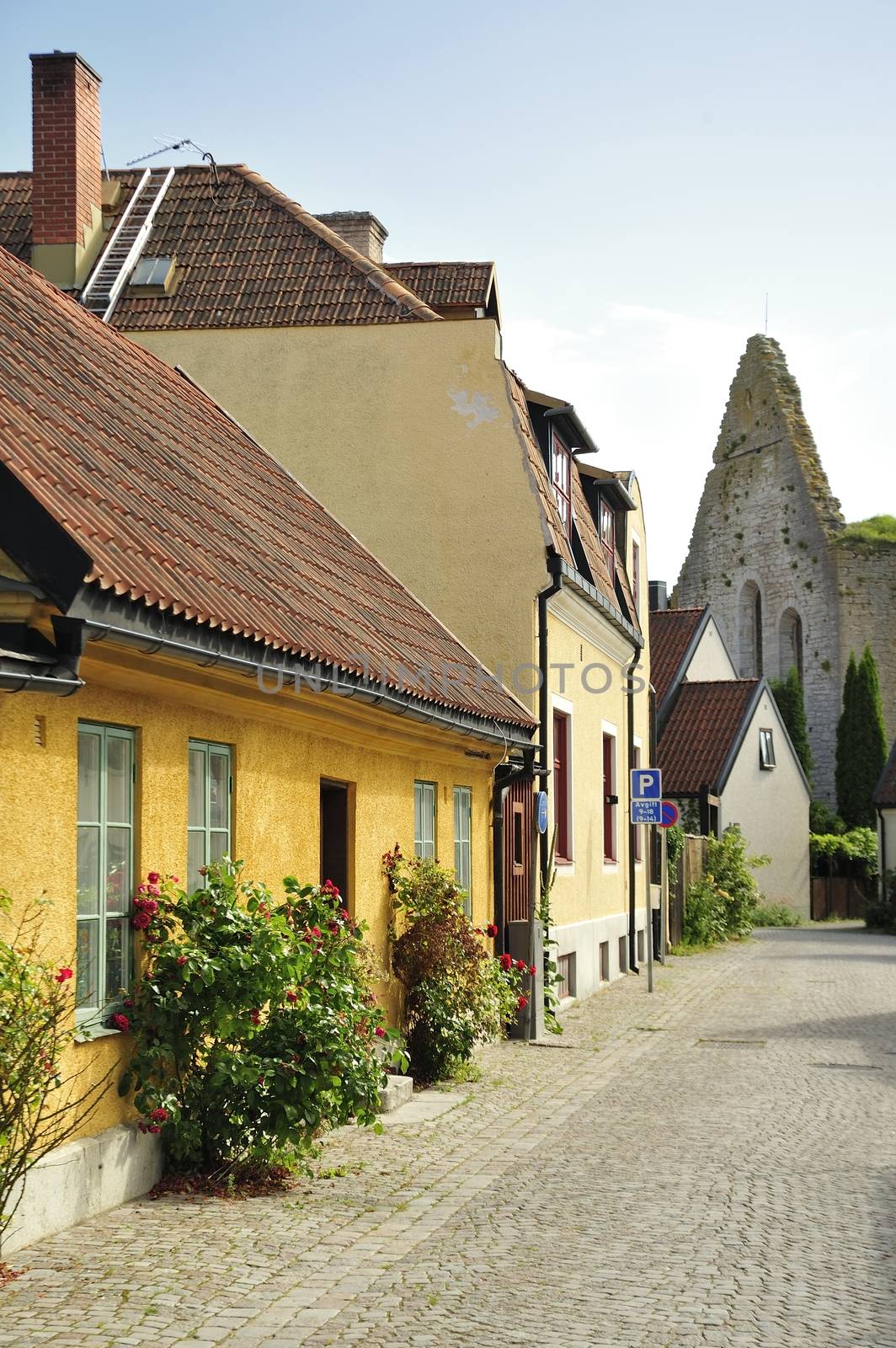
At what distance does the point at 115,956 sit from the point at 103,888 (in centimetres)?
37

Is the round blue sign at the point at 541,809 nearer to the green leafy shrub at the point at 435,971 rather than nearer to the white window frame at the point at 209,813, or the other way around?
the green leafy shrub at the point at 435,971

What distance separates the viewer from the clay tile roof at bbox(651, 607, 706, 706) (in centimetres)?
3994

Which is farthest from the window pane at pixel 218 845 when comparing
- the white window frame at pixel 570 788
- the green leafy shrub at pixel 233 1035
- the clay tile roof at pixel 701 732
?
the clay tile roof at pixel 701 732

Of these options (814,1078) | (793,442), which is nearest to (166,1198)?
(814,1078)

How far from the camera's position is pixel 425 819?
503 inches

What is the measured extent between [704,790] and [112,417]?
27094 millimetres

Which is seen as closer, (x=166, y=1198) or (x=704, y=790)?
(x=166, y=1198)

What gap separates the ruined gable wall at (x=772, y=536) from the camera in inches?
2076

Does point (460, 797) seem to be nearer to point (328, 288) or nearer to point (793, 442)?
point (328, 288)

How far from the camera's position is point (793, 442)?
54844 mm

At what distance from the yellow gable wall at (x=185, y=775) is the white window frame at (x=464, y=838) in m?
0.35

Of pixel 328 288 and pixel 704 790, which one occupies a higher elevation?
pixel 328 288

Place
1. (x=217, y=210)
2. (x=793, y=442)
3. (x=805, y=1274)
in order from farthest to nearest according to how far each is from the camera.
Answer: (x=793, y=442)
(x=217, y=210)
(x=805, y=1274)

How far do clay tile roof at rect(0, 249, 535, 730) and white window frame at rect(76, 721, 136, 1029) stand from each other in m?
0.70
